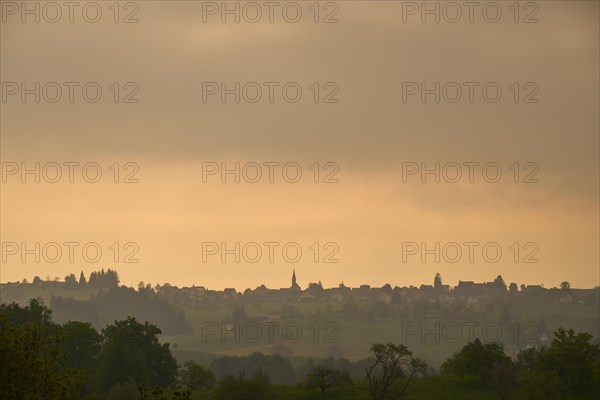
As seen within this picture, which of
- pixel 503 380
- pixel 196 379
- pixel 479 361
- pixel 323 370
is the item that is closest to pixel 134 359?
pixel 196 379

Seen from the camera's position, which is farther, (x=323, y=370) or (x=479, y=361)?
(x=323, y=370)

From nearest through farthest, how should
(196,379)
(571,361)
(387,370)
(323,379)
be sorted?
(387,370)
(571,361)
(323,379)
(196,379)

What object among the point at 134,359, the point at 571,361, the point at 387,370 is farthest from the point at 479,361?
the point at 134,359

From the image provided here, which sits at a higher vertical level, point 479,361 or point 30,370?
point 30,370

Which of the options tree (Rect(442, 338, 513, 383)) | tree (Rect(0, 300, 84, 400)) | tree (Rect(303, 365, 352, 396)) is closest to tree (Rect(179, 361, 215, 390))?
tree (Rect(303, 365, 352, 396))

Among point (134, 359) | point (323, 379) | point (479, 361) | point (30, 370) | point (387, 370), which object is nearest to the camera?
point (30, 370)

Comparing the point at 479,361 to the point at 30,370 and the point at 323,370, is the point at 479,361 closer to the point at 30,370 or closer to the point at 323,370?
the point at 323,370

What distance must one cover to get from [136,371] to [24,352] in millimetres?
96898

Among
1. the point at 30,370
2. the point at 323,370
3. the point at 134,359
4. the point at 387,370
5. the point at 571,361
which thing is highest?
the point at 30,370

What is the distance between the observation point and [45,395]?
6625 cm

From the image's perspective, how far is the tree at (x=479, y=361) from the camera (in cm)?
15338

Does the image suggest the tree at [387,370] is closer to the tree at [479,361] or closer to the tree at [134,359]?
the tree at [479,361]

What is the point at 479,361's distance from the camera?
15475 centimetres

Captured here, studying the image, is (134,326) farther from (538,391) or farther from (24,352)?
(24,352)
